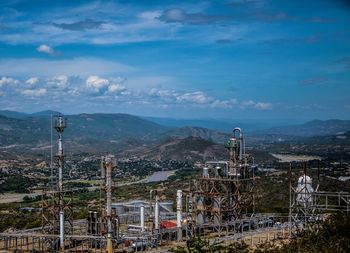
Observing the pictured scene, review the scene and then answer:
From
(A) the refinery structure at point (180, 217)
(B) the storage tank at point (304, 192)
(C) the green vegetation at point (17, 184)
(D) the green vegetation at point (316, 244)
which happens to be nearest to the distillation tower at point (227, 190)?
(A) the refinery structure at point (180, 217)

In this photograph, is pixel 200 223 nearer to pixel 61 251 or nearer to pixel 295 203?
pixel 295 203

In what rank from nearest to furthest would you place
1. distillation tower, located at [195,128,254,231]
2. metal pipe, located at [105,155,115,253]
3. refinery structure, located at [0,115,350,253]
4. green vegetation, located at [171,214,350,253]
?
green vegetation, located at [171,214,350,253] < metal pipe, located at [105,155,115,253] < refinery structure, located at [0,115,350,253] < distillation tower, located at [195,128,254,231]

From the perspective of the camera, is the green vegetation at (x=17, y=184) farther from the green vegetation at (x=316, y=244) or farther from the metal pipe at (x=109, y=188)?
the green vegetation at (x=316, y=244)

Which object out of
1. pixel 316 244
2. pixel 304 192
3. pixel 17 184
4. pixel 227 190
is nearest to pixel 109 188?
pixel 227 190

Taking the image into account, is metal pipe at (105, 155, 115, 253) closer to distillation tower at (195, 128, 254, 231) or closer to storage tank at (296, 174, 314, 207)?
distillation tower at (195, 128, 254, 231)

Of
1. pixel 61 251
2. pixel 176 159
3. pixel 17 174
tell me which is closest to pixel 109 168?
pixel 61 251

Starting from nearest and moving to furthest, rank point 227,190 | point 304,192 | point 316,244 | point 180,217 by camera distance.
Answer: point 316,244
point 180,217
point 304,192
point 227,190

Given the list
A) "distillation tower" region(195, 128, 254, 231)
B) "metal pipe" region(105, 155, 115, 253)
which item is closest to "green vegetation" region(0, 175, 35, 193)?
"distillation tower" region(195, 128, 254, 231)

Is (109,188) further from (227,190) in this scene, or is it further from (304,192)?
(304,192)

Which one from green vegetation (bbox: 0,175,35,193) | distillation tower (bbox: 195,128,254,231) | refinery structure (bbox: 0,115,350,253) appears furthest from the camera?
green vegetation (bbox: 0,175,35,193)
